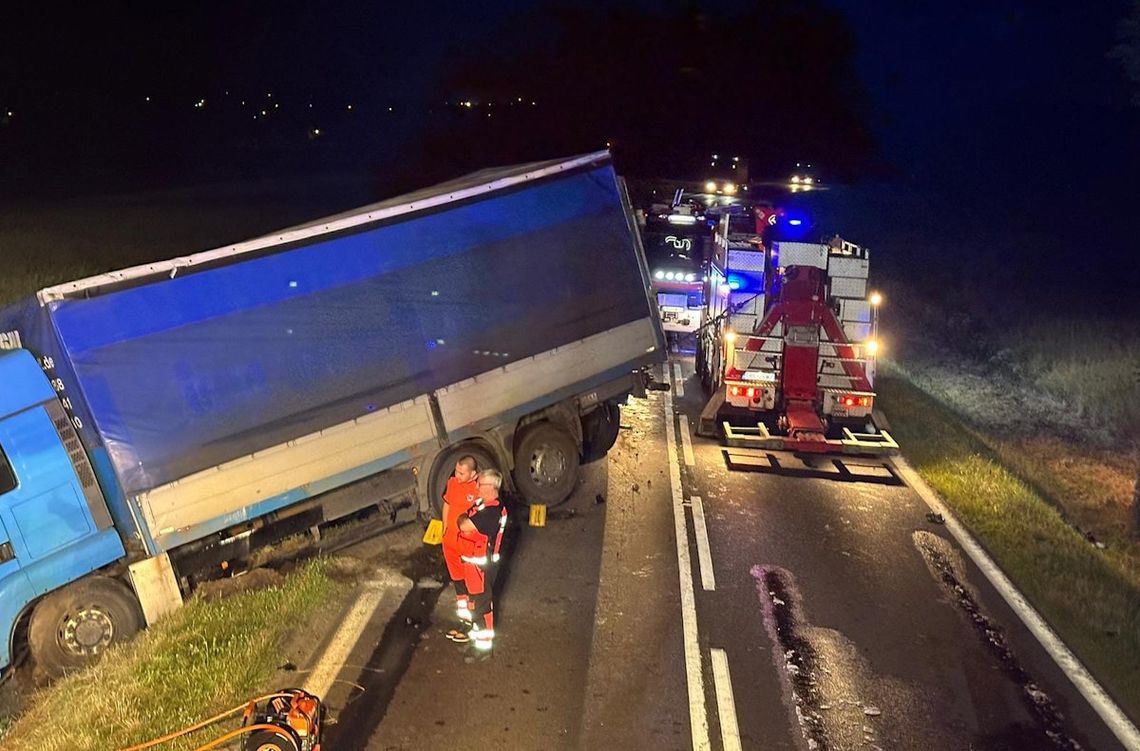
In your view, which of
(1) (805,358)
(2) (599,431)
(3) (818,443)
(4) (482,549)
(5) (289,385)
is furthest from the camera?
(1) (805,358)

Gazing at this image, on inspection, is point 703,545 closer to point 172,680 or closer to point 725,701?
point 725,701

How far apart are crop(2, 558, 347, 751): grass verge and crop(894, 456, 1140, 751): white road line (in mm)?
5894

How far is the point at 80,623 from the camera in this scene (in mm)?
6977

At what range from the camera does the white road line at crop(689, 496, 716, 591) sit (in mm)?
8273

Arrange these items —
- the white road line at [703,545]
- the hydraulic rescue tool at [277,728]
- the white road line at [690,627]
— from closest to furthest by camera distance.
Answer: the hydraulic rescue tool at [277,728] → the white road line at [690,627] → the white road line at [703,545]

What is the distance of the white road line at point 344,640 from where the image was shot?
6520 mm

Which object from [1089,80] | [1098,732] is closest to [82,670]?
[1098,732]

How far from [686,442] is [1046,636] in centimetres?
562

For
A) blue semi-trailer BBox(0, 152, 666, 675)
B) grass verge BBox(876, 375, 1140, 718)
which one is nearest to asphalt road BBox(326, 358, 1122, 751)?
grass verge BBox(876, 375, 1140, 718)

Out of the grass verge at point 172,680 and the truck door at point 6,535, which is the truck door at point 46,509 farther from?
the grass verge at point 172,680

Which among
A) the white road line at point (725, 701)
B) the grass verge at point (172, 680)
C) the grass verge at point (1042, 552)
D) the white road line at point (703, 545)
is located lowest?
the grass verge at point (1042, 552)

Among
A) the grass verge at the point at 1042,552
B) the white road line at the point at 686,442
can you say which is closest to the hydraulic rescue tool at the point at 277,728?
the grass verge at the point at 1042,552

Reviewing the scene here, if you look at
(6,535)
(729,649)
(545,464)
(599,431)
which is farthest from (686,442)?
(6,535)

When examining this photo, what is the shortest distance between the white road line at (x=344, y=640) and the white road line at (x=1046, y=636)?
214 inches
